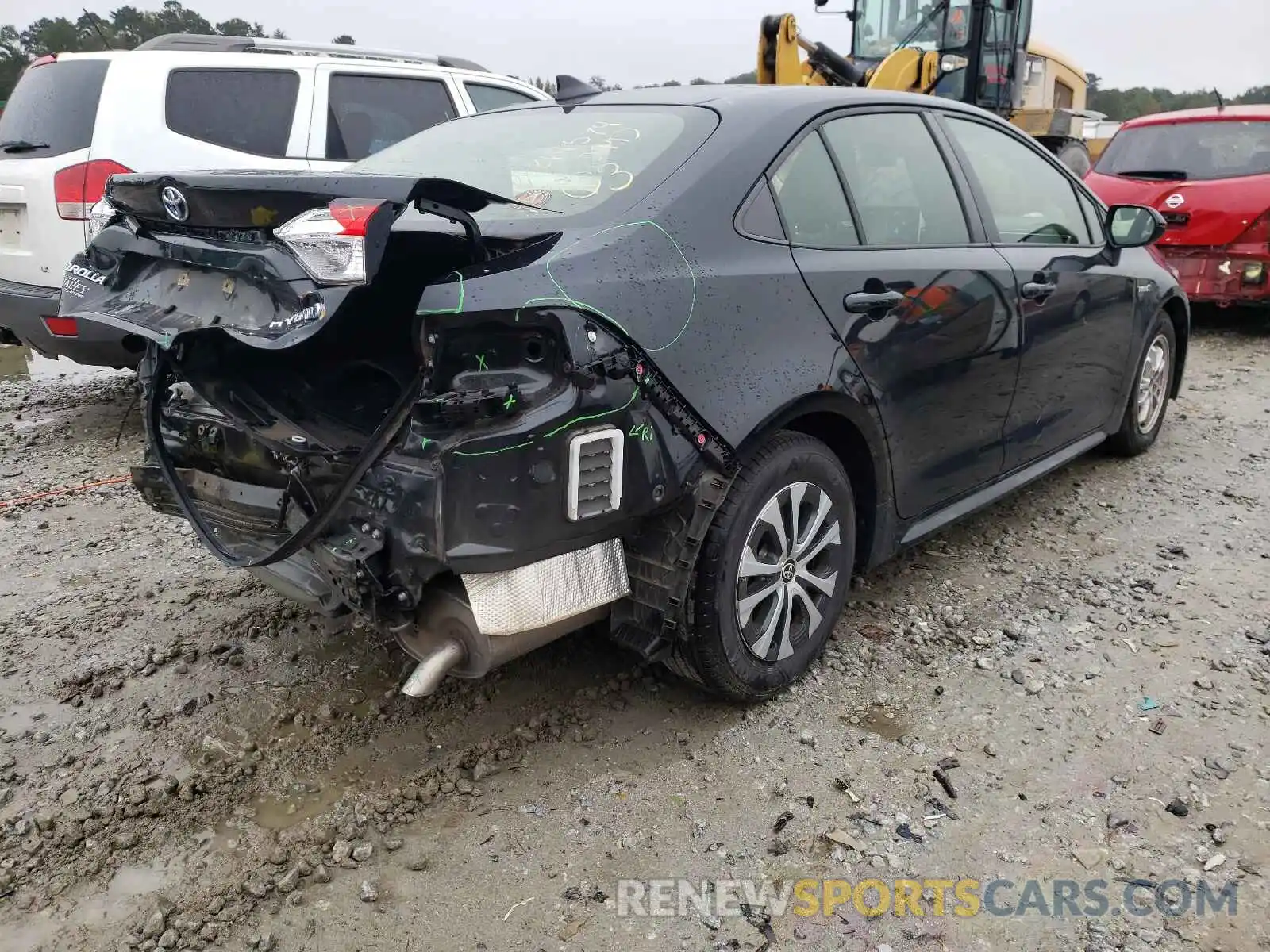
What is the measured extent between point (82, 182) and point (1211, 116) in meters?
8.47

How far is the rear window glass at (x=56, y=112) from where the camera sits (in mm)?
5011

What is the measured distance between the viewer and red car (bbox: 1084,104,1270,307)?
7.35 metres

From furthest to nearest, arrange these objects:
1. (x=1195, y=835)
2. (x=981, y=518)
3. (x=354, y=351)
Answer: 1. (x=981, y=518)
2. (x=354, y=351)
3. (x=1195, y=835)

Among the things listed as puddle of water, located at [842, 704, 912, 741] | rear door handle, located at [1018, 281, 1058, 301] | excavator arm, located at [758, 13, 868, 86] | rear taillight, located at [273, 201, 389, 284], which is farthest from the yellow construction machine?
rear taillight, located at [273, 201, 389, 284]

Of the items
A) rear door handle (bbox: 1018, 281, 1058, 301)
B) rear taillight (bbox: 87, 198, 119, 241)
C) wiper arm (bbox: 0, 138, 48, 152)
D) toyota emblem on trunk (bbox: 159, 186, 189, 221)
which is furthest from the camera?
wiper arm (bbox: 0, 138, 48, 152)

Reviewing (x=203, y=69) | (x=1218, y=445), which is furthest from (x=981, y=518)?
(x=203, y=69)

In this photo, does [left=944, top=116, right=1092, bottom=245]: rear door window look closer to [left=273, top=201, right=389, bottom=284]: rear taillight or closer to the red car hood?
[left=273, top=201, right=389, bottom=284]: rear taillight

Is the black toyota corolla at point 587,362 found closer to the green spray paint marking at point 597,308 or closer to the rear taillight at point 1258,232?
the green spray paint marking at point 597,308

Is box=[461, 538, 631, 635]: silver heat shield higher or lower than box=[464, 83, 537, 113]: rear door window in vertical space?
lower

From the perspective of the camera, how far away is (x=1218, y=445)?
532 cm

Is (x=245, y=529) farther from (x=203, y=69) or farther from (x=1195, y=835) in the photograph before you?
(x=203, y=69)

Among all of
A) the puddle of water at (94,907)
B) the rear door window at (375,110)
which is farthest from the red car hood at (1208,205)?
the puddle of water at (94,907)

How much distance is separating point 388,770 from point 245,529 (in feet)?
2.51

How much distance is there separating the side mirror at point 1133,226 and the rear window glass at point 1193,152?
14.4 feet
